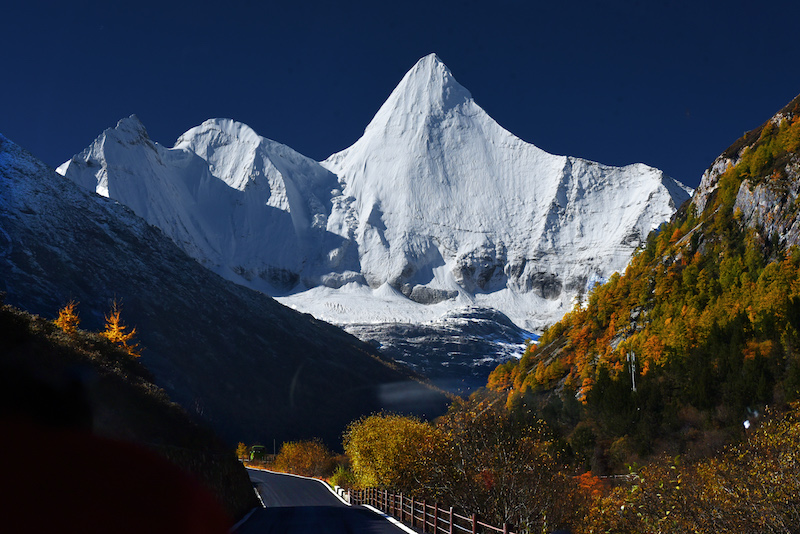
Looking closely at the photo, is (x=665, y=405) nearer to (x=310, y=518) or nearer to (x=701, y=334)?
(x=701, y=334)

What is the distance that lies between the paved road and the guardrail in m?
0.64

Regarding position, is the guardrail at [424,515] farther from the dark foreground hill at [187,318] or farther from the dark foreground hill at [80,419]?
the dark foreground hill at [187,318]

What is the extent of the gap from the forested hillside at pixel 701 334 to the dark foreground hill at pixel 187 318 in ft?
97.7

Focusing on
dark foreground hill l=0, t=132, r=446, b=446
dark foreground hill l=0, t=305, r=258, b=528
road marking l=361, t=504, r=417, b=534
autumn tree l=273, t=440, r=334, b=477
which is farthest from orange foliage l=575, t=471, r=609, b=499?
dark foreground hill l=0, t=132, r=446, b=446

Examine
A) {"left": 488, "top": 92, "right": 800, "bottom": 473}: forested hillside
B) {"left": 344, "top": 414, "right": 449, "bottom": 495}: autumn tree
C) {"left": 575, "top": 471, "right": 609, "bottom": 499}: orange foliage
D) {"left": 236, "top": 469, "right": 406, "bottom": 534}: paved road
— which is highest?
{"left": 488, "top": 92, "right": 800, "bottom": 473}: forested hillside

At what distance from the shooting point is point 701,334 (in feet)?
196

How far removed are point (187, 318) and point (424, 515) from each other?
262ft

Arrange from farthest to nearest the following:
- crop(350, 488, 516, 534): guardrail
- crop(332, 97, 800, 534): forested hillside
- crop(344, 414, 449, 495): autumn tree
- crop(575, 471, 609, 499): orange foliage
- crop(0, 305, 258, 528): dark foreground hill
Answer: crop(575, 471, 609, 499): orange foliage → crop(344, 414, 449, 495): autumn tree → crop(350, 488, 516, 534): guardrail → crop(332, 97, 800, 534): forested hillside → crop(0, 305, 258, 528): dark foreground hill

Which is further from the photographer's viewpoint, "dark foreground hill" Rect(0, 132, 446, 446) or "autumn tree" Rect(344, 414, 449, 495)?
"dark foreground hill" Rect(0, 132, 446, 446)

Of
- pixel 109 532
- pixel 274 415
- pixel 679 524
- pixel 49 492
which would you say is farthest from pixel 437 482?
pixel 274 415

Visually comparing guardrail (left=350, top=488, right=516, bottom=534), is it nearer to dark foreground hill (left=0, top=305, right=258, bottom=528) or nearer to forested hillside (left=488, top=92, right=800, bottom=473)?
dark foreground hill (left=0, top=305, right=258, bottom=528)

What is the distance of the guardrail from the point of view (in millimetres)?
15195

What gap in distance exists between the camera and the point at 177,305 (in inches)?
3676

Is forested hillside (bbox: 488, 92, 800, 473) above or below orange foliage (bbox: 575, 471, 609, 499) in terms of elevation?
above
